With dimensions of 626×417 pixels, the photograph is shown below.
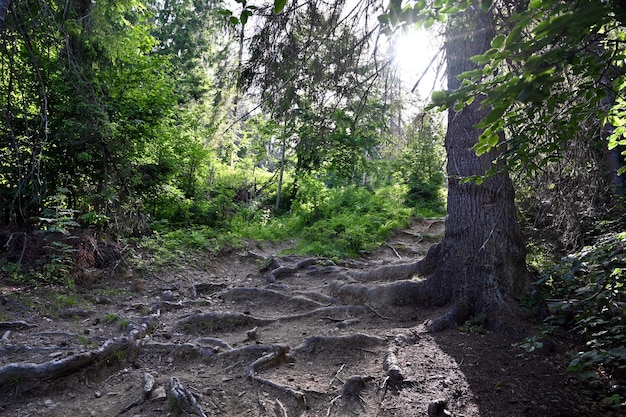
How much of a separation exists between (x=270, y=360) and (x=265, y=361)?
0.06 meters

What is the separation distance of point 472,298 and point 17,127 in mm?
7257

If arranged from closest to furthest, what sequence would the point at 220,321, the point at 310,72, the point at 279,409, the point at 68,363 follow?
the point at 279,409 → the point at 68,363 → the point at 310,72 → the point at 220,321

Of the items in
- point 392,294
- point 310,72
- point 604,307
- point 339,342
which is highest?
point 310,72

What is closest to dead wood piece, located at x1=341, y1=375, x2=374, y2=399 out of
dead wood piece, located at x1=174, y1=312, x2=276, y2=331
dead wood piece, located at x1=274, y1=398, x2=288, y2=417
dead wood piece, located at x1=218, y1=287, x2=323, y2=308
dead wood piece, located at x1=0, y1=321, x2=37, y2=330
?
dead wood piece, located at x1=274, y1=398, x2=288, y2=417

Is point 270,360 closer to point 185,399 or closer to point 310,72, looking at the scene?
point 185,399

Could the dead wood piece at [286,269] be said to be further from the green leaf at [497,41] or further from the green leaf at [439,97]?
the green leaf at [497,41]

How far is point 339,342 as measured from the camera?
14.9ft

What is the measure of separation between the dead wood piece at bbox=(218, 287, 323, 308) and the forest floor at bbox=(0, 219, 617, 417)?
0.04 m

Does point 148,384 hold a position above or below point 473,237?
below

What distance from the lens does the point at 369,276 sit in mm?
6504

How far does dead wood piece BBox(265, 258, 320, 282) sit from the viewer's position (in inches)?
318

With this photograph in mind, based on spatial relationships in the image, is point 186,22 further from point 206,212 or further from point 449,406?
point 449,406

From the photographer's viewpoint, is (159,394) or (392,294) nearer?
(159,394)

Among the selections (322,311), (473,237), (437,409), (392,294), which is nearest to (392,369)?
(437,409)
